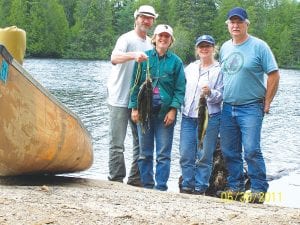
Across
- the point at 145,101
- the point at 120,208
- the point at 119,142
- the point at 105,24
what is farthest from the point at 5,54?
the point at 105,24

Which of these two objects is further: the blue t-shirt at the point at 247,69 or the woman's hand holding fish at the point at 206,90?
the woman's hand holding fish at the point at 206,90

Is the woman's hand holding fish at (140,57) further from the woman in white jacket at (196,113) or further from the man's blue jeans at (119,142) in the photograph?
the man's blue jeans at (119,142)

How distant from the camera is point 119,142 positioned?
8.09 metres

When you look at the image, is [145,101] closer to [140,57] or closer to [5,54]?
[140,57]

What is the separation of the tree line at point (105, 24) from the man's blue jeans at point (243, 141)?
84928 millimetres

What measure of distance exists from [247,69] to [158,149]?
4.99 ft

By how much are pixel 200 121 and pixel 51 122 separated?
1.82m

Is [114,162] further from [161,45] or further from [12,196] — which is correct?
[12,196]

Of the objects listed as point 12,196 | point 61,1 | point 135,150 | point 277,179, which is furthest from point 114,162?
point 61,1

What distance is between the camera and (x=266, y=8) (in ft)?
400

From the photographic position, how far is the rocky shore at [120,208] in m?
5.25

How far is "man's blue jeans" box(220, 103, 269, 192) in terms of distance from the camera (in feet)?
23.7

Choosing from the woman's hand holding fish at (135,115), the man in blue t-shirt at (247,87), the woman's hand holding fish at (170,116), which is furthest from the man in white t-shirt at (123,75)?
the man in blue t-shirt at (247,87)
